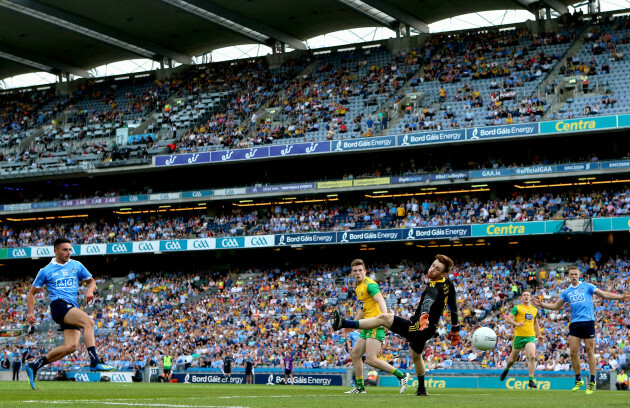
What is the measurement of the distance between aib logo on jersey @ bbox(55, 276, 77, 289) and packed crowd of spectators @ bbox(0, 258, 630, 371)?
1044 inches

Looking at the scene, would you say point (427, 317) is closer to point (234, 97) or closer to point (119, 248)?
point (119, 248)

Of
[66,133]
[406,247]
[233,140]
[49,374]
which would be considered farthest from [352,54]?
[49,374]

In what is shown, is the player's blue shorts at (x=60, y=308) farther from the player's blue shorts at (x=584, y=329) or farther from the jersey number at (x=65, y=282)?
the player's blue shorts at (x=584, y=329)

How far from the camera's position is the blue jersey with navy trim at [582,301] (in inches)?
748

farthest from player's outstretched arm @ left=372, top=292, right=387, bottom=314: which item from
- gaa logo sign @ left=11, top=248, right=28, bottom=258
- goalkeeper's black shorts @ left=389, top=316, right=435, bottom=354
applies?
gaa logo sign @ left=11, top=248, right=28, bottom=258

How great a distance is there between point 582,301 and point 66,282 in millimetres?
10861

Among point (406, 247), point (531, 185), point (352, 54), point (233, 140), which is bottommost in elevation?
point (406, 247)

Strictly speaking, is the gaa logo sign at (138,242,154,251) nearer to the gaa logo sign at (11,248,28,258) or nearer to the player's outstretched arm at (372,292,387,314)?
the gaa logo sign at (11,248,28,258)

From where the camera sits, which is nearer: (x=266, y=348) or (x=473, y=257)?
(x=266, y=348)

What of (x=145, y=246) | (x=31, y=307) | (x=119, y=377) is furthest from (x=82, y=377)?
(x=31, y=307)

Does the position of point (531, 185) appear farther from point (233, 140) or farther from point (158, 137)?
point (158, 137)

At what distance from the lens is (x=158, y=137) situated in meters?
64.7

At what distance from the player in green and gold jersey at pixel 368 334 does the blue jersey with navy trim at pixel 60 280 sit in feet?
17.0

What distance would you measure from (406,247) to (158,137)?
2106 cm
